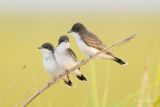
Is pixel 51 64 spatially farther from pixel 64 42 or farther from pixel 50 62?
pixel 64 42

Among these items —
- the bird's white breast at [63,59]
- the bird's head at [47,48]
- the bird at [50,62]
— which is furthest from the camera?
the bird's head at [47,48]

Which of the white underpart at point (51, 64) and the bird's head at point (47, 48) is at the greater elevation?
the bird's head at point (47, 48)

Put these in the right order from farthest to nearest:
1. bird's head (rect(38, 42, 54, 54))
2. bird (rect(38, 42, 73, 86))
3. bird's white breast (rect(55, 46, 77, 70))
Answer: bird's head (rect(38, 42, 54, 54)) → bird (rect(38, 42, 73, 86)) → bird's white breast (rect(55, 46, 77, 70))

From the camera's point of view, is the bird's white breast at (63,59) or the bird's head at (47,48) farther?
the bird's head at (47,48)

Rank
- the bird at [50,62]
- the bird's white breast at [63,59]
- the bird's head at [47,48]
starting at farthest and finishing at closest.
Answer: the bird's head at [47,48]
the bird at [50,62]
the bird's white breast at [63,59]

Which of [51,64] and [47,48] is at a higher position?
[47,48]

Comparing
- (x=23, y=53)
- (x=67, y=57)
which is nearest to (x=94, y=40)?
(x=67, y=57)

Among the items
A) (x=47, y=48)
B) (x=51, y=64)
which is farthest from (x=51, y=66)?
(x=47, y=48)

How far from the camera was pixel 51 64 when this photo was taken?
429 cm

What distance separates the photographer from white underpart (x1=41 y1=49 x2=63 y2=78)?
4.21 metres

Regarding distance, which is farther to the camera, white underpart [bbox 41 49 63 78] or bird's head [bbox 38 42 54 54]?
bird's head [bbox 38 42 54 54]

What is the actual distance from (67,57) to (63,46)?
0.46ft

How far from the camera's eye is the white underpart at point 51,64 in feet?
13.8

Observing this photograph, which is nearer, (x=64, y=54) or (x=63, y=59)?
(x=63, y=59)
